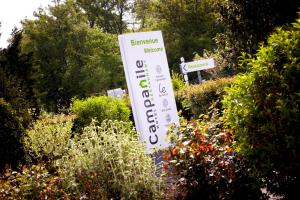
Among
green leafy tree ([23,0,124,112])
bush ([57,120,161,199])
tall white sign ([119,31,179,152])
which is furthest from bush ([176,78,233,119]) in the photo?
green leafy tree ([23,0,124,112])

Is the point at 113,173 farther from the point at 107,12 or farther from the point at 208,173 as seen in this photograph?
the point at 107,12

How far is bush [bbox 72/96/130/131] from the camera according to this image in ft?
38.3

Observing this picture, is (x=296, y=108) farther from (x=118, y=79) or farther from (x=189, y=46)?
(x=189, y=46)

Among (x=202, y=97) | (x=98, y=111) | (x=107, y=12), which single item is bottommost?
(x=202, y=97)

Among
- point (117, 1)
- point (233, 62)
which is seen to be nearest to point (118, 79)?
point (117, 1)

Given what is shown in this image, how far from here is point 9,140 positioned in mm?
6906

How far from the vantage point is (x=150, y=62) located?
8922 millimetres

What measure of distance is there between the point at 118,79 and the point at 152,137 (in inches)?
1017

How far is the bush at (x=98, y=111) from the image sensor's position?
38.3 feet

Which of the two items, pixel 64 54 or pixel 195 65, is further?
pixel 64 54

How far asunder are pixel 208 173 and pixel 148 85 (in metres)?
4.85

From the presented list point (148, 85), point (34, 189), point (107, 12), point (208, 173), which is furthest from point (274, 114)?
point (107, 12)

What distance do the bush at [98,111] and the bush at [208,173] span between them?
749 centimetres

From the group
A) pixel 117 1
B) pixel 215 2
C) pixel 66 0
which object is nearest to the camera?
pixel 215 2
